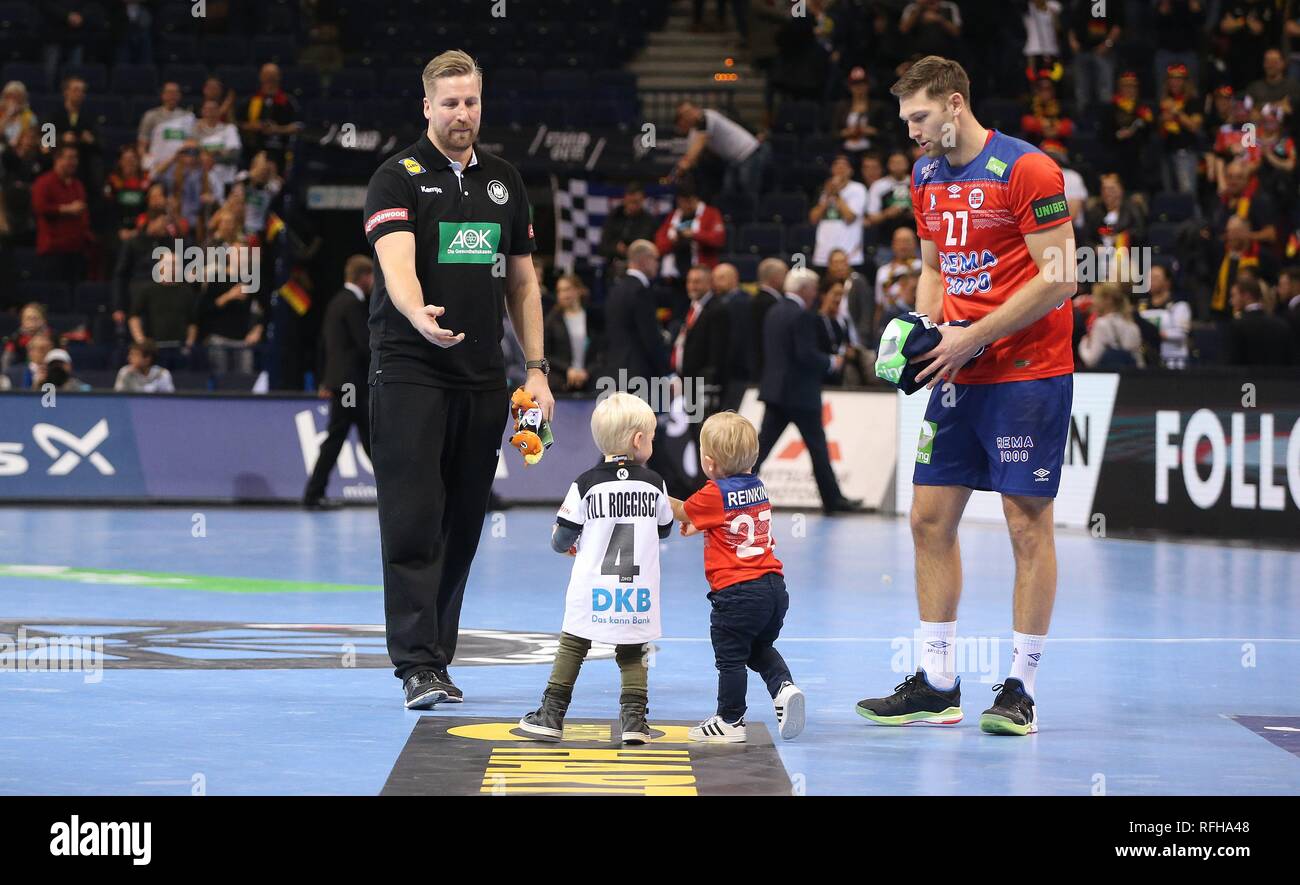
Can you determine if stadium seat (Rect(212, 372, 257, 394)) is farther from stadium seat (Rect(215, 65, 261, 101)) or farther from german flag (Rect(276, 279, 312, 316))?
stadium seat (Rect(215, 65, 261, 101))

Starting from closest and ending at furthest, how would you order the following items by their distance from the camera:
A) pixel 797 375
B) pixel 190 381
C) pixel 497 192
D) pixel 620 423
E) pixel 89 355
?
pixel 620 423, pixel 497 192, pixel 797 375, pixel 190 381, pixel 89 355

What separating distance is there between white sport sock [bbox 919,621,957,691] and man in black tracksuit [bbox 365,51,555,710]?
63.5 inches

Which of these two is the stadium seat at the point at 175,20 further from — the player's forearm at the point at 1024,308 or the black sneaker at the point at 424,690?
the player's forearm at the point at 1024,308

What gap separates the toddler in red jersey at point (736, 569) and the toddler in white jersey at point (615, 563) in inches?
6.5

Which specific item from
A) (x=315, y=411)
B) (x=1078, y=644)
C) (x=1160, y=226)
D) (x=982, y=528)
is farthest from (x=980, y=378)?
(x=1160, y=226)

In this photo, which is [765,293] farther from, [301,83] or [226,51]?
[226,51]

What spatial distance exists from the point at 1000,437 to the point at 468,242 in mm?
2081

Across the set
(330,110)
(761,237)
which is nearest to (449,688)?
(761,237)

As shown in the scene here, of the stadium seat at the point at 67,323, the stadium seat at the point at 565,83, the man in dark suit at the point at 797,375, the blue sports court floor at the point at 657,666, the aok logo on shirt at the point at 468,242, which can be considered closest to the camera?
the blue sports court floor at the point at 657,666

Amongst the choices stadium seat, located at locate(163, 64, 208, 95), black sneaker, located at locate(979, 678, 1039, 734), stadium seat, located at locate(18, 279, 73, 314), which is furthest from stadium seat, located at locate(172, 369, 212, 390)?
black sneaker, located at locate(979, 678, 1039, 734)

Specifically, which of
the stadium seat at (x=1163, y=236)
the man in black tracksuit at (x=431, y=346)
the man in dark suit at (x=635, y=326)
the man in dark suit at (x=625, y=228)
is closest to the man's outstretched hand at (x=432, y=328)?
the man in black tracksuit at (x=431, y=346)

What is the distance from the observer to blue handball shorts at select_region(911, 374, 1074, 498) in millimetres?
6305

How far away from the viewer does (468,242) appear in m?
6.80

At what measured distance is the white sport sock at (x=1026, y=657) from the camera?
249 inches
